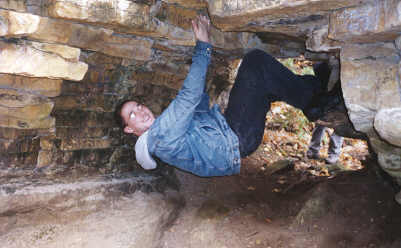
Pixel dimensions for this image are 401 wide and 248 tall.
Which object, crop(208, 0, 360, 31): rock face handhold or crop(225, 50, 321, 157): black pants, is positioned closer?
crop(208, 0, 360, 31): rock face handhold

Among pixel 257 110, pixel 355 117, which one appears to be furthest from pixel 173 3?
pixel 355 117

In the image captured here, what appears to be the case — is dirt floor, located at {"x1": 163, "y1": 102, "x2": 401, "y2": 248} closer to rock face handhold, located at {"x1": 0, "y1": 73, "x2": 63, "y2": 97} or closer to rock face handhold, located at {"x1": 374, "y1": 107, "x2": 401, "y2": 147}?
rock face handhold, located at {"x1": 374, "y1": 107, "x2": 401, "y2": 147}

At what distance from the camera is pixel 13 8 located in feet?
7.63


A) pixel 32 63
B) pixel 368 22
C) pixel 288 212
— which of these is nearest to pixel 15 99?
pixel 32 63

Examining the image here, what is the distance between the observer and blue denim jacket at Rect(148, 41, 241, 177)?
2613 mm

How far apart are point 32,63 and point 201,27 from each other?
60.7 inches

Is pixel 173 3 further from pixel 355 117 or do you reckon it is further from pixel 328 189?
pixel 328 189

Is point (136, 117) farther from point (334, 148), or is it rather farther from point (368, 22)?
point (334, 148)

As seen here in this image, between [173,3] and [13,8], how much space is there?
126 cm

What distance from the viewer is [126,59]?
10.8ft

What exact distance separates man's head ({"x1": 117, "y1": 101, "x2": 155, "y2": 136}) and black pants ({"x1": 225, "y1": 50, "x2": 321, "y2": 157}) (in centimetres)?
88

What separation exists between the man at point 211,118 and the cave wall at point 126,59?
36 centimetres

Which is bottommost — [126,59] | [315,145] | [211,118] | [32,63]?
[315,145]

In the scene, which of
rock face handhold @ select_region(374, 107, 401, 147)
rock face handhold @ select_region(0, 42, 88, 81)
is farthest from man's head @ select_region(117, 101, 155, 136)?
rock face handhold @ select_region(374, 107, 401, 147)
